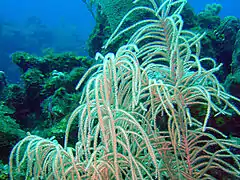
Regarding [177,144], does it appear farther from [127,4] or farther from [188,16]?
[188,16]

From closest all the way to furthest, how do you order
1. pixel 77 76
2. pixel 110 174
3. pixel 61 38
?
pixel 110 174, pixel 77 76, pixel 61 38

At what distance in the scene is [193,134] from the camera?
87.4 inches

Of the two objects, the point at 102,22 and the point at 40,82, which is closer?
the point at 40,82

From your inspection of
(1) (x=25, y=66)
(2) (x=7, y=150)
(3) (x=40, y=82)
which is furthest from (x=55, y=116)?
(1) (x=25, y=66)

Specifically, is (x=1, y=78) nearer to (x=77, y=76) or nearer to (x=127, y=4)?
(x=77, y=76)

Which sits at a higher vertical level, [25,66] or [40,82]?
[25,66]

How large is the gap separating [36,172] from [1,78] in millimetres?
7244

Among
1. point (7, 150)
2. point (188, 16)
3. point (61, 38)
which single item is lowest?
point (7, 150)

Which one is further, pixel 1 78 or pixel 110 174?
pixel 1 78

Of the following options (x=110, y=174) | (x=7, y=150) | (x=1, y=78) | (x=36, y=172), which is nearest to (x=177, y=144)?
(x=110, y=174)

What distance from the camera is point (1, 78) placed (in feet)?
27.8

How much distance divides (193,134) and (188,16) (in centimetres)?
688

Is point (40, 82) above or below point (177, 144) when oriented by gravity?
above

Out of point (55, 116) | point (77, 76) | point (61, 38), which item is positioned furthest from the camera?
point (61, 38)
